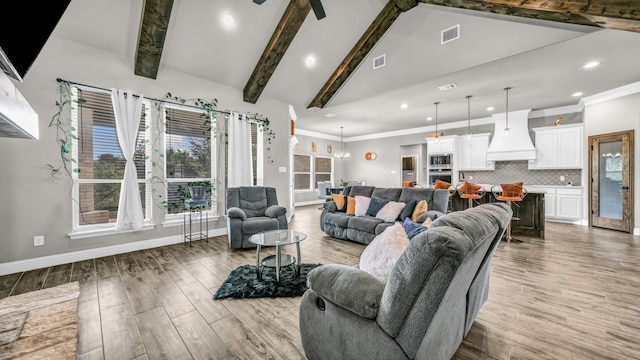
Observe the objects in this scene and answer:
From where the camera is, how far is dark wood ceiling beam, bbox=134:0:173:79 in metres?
3.01

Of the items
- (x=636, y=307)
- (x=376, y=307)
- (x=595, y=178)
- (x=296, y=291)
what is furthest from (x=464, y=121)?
(x=376, y=307)

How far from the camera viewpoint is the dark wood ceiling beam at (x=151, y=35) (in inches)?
118

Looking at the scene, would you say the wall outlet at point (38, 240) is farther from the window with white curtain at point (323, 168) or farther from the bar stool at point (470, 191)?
the window with white curtain at point (323, 168)

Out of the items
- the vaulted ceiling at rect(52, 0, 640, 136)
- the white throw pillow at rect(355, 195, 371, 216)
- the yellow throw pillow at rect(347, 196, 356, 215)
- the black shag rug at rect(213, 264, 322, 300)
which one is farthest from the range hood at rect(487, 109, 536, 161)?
the black shag rug at rect(213, 264, 322, 300)

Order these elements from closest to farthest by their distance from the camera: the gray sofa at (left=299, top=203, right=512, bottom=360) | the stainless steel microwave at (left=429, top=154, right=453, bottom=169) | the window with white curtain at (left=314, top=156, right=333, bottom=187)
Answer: the gray sofa at (left=299, top=203, right=512, bottom=360) → the stainless steel microwave at (left=429, top=154, right=453, bottom=169) → the window with white curtain at (left=314, top=156, right=333, bottom=187)

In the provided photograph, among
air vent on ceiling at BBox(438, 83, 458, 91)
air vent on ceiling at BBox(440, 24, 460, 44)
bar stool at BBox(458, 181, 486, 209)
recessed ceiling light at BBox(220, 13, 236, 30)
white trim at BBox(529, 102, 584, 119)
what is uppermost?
recessed ceiling light at BBox(220, 13, 236, 30)

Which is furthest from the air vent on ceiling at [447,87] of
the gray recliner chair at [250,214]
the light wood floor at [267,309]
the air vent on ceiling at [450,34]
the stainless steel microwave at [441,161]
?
the gray recliner chair at [250,214]

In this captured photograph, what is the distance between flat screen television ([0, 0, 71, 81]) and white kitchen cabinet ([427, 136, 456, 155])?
25.5 feet

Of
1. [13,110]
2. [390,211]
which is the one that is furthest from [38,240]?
[390,211]

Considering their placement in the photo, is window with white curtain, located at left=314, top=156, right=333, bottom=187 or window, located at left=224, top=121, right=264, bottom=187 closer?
window, located at left=224, top=121, right=264, bottom=187

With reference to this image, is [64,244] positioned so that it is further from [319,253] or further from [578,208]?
[578,208]

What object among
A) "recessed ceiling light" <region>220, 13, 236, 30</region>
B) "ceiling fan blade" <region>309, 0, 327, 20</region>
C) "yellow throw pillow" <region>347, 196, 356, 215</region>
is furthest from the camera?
"yellow throw pillow" <region>347, 196, 356, 215</region>

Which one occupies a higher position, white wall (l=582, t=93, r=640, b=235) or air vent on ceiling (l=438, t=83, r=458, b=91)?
air vent on ceiling (l=438, t=83, r=458, b=91)

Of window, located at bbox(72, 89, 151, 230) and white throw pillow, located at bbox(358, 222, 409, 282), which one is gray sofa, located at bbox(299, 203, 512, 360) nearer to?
white throw pillow, located at bbox(358, 222, 409, 282)
